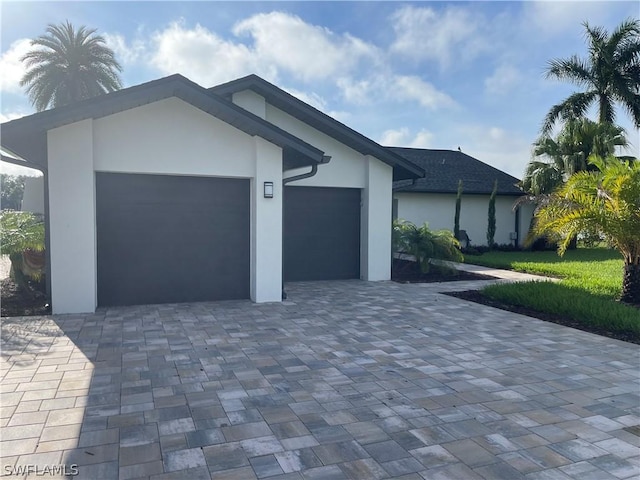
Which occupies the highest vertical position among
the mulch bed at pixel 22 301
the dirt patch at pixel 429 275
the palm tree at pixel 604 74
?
the palm tree at pixel 604 74

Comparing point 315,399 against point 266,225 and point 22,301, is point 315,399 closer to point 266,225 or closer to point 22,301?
point 266,225

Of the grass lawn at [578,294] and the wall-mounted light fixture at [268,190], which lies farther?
the wall-mounted light fixture at [268,190]

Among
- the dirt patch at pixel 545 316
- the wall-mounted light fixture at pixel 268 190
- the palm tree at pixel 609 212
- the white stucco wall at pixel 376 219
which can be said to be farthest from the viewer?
the white stucco wall at pixel 376 219

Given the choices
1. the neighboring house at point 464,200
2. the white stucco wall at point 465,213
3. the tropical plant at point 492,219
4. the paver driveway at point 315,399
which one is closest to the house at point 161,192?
the paver driveway at point 315,399

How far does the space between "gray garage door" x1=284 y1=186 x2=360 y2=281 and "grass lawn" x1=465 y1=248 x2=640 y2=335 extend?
375 cm

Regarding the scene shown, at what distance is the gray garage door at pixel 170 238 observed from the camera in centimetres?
877

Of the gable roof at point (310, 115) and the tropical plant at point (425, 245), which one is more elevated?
the gable roof at point (310, 115)

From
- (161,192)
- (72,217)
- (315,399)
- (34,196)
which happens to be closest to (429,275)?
(161,192)

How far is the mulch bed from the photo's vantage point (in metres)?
8.12

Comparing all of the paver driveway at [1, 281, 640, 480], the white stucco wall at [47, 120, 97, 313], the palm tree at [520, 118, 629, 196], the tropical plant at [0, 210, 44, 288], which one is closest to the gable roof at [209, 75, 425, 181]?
the white stucco wall at [47, 120, 97, 313]

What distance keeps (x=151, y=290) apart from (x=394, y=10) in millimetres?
8616

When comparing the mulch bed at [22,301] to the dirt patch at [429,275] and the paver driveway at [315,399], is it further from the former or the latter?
the dirt patch at [429,275]

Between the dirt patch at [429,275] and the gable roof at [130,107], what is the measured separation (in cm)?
501

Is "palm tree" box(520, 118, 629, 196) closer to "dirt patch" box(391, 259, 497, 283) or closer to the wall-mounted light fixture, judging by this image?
"dirt patch" box(391, 259, 497, 283)
